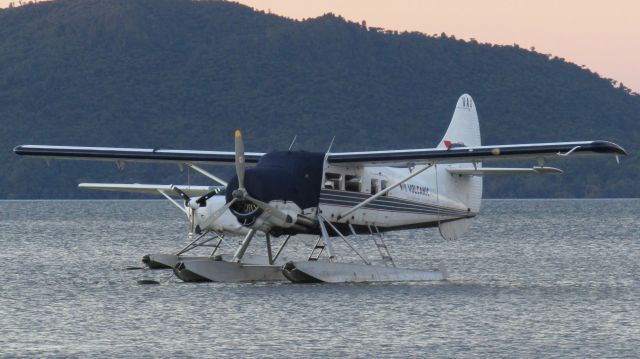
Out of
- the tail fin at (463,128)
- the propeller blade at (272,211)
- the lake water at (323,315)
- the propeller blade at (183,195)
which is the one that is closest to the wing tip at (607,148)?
the lake water at (323,315)

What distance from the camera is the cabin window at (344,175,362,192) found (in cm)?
2566

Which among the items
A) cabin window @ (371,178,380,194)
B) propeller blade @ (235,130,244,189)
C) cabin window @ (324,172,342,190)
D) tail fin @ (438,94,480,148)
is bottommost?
cabin window @ (371,178,380,194)

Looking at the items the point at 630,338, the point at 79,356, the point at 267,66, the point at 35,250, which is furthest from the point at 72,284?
the point at 267,66

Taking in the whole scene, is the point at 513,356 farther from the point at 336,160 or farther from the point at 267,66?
the point at 267,66

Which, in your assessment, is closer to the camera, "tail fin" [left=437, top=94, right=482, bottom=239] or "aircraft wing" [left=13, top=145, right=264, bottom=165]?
"aircraft wing" [left=13, top=145, right=264, bottom=165]

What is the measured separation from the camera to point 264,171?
2381 cm

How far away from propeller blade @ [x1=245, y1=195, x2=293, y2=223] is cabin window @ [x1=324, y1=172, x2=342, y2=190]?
140cm

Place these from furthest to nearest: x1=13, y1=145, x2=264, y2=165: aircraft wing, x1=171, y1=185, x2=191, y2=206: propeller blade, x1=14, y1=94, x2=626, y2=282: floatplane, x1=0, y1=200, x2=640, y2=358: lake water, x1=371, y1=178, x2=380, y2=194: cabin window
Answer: x1=171, y1=185, x2=191, y2=206: propeller blade < x1=13, y1=145, x2=264, y2=165: aircraft wing < x1=371, y1=178, x2=380, y2=194: cabin window < x1=14, y1=94, x2=626, y2=282: floatplane < x1=0, y1=200, x2=640, y2=358: lake water

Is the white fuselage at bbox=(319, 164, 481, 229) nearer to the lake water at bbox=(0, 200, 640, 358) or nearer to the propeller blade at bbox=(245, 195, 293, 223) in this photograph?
the propeller blade at bbox=(245, 195, 293, 223)

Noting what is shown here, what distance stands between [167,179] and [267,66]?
4249 cm

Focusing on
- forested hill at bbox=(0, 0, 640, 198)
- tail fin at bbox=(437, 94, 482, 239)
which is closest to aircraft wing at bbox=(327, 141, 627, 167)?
tail fin at bbox=(437, 94, 482, 239)

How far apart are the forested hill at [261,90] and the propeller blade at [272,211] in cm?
11119

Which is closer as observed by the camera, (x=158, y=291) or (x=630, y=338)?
(x=630, y=338)

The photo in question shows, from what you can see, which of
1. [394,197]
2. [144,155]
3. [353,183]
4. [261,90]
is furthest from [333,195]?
[261,90]
